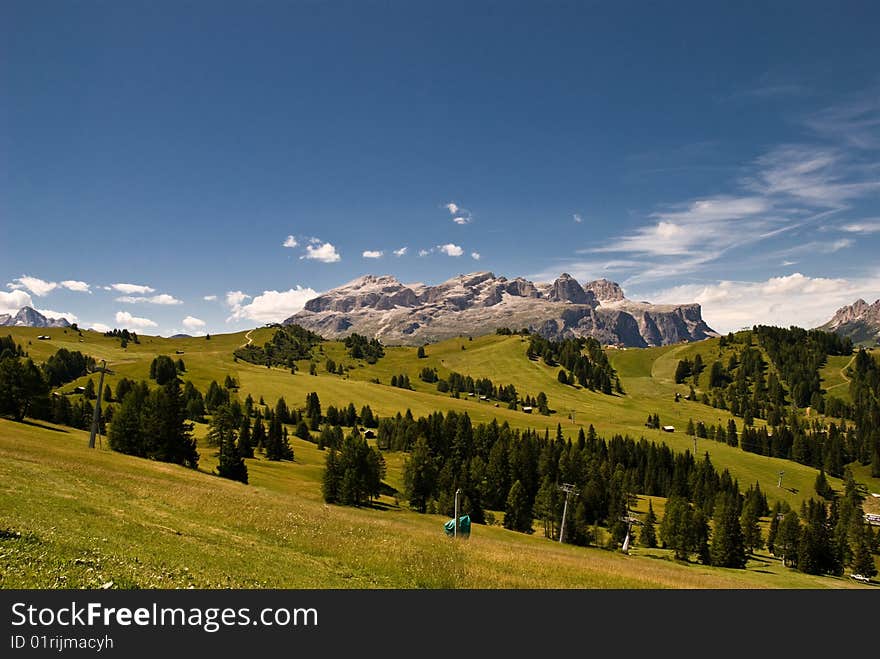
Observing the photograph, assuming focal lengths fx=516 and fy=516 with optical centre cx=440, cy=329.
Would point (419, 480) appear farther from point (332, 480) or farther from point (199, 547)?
point (199, 547)

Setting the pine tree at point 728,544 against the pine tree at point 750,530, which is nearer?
the pine tree at point 728,544

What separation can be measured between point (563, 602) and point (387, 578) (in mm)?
8853

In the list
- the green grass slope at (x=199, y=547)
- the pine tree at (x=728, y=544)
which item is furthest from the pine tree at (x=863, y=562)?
the green grass slope at (x=199, y=547)

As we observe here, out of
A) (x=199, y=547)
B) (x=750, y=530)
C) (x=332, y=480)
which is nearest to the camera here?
(x=199, y=547)

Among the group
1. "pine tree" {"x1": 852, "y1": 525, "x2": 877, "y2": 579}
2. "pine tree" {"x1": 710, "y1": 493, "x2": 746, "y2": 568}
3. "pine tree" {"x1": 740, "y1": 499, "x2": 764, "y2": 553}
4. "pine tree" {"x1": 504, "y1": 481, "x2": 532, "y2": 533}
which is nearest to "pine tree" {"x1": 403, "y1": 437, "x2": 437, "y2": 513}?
"pine tree" {"x1": 504, "y1": 481, "x2": 532, "y2": 533}

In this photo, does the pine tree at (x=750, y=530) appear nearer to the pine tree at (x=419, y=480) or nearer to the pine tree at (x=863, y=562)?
the pine tree at (x=863, y=562)

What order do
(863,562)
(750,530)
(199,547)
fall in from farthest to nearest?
(750,530), (863,562), (199,547)

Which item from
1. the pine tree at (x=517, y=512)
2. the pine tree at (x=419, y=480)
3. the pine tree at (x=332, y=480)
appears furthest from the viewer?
the pine tree at (x=419, y=480)

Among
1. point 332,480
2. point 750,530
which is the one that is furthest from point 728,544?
point 332,480

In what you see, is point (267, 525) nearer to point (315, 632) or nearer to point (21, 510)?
point (21, 510)

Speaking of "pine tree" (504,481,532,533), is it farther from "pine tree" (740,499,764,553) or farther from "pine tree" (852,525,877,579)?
"pine tree" (852,525,877,579)

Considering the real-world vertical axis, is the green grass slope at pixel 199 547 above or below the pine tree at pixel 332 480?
above

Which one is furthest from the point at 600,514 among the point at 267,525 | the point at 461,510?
the point at 267,525

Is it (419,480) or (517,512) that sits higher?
(419,480)
